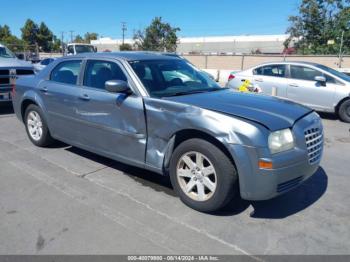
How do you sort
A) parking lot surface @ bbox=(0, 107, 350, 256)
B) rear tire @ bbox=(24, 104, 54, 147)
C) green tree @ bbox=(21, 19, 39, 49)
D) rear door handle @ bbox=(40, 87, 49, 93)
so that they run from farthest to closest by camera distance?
green tree @ bbox=(21, 19, 39, 49) < rear tire @ bbox=(24, 104, 54, 147) < rear door handle @ bbox=(40, 87, 49, 93) < parking lot surface @ bbox=(0, 107, 350, 256)

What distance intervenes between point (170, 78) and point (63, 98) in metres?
1.69

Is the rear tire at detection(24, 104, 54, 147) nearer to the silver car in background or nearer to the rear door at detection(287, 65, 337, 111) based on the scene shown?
the silver car in background

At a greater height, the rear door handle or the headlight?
the rear door handle

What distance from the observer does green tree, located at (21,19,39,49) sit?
71875 millimetres

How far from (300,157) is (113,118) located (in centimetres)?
226

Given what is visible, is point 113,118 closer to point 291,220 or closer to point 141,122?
point 141,122

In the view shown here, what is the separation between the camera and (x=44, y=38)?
7300 cm

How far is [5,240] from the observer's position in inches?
117

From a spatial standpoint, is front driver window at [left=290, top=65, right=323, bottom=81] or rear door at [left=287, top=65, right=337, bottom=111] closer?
rear door at [left=287, top=65, right=337, bottom=111]

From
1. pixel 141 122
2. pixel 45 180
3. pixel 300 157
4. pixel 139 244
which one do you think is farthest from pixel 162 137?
pixel 45 180

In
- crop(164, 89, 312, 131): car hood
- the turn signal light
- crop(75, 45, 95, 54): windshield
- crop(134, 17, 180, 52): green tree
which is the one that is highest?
crop(134, 17, 180, 52): green tree

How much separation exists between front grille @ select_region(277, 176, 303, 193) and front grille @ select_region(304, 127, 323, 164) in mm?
251

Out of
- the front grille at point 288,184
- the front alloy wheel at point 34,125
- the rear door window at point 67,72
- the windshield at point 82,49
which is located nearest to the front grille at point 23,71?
the front alloy wheel at point 34,125

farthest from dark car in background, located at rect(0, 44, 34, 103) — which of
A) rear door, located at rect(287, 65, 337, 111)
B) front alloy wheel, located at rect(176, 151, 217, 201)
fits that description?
rear door, located at rect(287, 65, 337, 111)
